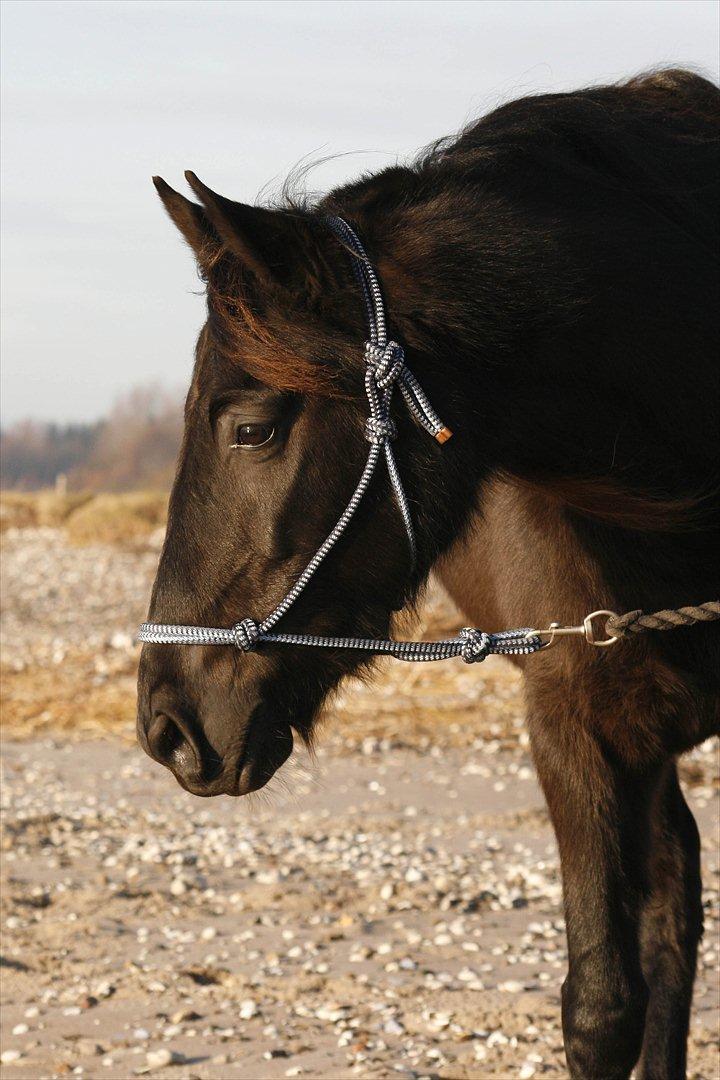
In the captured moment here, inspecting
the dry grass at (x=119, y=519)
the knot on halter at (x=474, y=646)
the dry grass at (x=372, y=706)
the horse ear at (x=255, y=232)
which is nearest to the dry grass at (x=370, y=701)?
the dry grass at (x=372, y=706)

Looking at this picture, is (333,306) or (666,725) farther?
(666,725)

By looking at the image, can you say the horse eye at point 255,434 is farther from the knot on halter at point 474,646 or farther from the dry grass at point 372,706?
the dry grass at point 372,706

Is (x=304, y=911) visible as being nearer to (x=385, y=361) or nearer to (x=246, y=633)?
(x=246, y=633)

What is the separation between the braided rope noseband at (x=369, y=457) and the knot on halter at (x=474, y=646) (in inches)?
4.3

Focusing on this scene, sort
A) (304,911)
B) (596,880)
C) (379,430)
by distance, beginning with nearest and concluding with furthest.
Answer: (379,430), (596,880), (304,911)

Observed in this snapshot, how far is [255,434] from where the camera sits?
2428 mm

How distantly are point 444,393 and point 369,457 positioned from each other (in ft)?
0.62

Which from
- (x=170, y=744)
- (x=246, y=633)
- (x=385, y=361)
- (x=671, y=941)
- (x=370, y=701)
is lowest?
(x=370, y=701)

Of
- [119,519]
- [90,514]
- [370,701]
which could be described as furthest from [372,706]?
[90,514]

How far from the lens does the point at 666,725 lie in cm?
294

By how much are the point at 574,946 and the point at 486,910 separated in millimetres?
2317

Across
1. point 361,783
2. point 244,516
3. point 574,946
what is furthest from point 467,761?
point 244,516

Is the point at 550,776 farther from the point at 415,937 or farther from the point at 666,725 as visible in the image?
the point at 415,937

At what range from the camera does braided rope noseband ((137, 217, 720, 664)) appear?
7.82 ft
